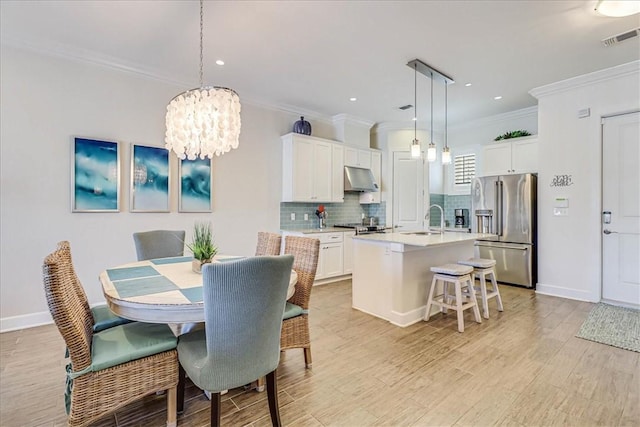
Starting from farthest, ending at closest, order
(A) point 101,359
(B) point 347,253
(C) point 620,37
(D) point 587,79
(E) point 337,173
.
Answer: (E) point 337,173, (B) point 347,253, (D) point 587,79, (C) point 620,37, (A) point 101,359

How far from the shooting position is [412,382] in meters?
2.20

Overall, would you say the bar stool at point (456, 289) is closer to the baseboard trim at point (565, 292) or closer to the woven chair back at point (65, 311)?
the baseboard trim at point (565, 292)

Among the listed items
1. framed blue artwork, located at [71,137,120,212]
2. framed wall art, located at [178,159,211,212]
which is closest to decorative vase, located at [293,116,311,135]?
framed wall art, located at [178,159,211,212]

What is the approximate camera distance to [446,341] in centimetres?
286

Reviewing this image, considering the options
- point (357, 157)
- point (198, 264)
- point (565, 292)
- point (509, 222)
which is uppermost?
point (357, 157)

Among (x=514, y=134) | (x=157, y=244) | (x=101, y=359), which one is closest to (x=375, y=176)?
(x=514, y=134)

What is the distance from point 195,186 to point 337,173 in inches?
95.5

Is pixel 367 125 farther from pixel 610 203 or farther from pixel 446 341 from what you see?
pixel 446 341

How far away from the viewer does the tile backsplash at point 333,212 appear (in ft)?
17.2

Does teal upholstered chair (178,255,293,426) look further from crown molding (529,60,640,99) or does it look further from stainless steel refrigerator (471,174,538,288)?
crown molding (529,60,640,99)

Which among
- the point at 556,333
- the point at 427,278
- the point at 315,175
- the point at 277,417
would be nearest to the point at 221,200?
the point at 315,175

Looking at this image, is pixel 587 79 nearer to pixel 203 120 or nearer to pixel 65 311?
pixel 203 120

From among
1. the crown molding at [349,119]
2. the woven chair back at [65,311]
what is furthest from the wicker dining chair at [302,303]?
the crown molding at [349,119]

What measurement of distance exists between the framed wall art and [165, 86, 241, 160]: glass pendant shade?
1.73m
